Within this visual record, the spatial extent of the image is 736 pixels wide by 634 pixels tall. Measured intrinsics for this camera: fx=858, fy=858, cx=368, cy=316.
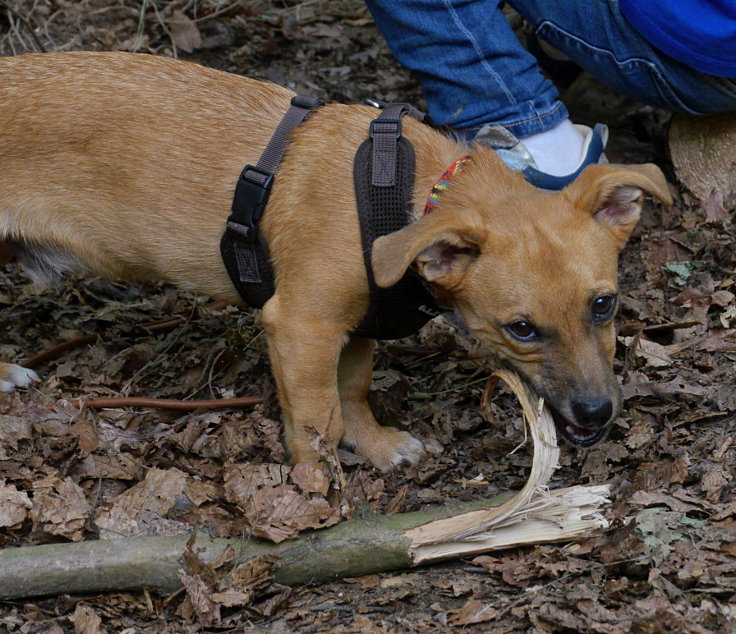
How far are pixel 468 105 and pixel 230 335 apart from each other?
2.43 metres

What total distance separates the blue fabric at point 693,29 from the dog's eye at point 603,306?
2538 mm

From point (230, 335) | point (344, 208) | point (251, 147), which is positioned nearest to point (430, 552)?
point (344, 208)

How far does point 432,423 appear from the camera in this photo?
5.40 m

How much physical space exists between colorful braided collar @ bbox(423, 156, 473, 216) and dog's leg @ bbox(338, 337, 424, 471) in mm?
1169

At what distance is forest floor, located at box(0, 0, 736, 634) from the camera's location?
3.71 m

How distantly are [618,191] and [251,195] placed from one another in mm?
1914

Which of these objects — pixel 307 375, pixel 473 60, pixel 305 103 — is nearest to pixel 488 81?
pixel 473 60

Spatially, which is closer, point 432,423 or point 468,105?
point 432,423

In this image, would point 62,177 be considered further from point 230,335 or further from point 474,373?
point 474,373

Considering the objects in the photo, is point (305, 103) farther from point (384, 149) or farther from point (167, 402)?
point (167, 402)

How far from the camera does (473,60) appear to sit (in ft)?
20.1

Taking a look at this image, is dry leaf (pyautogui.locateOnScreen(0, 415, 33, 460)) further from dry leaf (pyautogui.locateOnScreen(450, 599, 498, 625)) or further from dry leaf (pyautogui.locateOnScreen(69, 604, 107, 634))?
dry leaf (pyautogui.locateOnScreen(450, 599, 498, 625))

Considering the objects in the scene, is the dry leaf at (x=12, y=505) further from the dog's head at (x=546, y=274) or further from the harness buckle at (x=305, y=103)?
the harness buckle at (x=305, y=103)

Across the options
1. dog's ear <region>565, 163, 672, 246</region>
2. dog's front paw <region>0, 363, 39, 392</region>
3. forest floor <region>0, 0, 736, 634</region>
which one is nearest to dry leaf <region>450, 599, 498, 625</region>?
forest floor <region>0, 0, 736, 634</region>
